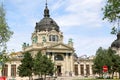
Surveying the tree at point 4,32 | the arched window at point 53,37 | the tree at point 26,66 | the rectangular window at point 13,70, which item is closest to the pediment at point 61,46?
the arched window at point 53,37

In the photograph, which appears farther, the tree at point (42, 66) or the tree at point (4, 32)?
the tree at point (42, 66)

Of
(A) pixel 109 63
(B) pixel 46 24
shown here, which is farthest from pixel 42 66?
(B) pixel 46 24

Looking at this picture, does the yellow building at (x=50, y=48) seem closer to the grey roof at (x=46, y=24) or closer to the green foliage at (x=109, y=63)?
the grey roof at (x=46, y=24)

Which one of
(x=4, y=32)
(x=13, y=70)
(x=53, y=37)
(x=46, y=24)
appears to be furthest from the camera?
(x=53, y=37)

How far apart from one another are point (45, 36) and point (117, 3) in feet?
287

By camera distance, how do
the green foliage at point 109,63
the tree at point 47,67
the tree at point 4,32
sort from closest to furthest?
the tree at point 4,32 < the tree at point 47,67 < the green foliage at point 109,63

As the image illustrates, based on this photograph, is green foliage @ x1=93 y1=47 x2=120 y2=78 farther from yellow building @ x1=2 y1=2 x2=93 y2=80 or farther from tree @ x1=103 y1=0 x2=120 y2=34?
tree @ x1=103 y1=0 x2=120 y2=34

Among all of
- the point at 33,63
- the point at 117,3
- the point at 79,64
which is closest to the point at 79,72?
the point at 79,64

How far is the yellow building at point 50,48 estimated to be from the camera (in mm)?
109062

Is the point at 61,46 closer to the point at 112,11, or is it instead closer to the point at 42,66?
the point at 42,66

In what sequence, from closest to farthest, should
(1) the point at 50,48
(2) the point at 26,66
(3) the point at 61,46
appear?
(2) the point at 26,66 < (1) the point at 50,48 < (3) the point at 61,46

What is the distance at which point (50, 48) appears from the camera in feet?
356

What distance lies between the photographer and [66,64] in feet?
368

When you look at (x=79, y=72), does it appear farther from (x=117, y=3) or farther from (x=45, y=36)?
(x=117, y=3)
